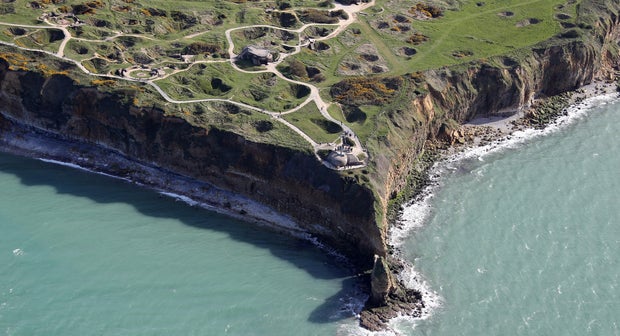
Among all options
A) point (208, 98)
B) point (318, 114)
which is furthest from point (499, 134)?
point (208, 98)

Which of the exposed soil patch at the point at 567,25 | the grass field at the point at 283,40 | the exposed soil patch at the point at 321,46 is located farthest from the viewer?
the exposed soil patch at the point at 567,25

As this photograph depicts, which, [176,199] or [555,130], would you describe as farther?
[555,130]

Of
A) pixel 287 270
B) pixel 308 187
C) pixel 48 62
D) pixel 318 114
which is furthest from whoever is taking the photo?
pixel 48 62

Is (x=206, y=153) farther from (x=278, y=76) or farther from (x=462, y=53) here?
(x=462, y=53)

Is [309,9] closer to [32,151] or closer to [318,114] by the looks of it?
[318,114]

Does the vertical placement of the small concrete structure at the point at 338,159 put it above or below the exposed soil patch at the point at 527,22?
below

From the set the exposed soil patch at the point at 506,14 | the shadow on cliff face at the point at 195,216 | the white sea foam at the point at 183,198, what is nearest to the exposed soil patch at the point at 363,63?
the exposed soil patch at the point at 506,14

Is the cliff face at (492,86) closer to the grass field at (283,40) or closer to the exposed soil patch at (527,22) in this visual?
the grass field at (283,40)
